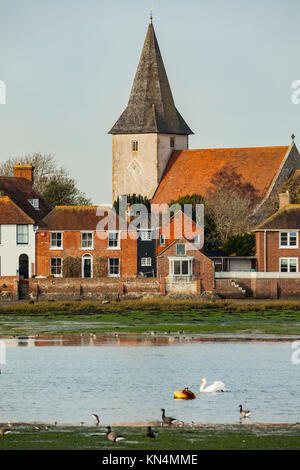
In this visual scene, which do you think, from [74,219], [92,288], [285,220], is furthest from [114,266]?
[285,220]

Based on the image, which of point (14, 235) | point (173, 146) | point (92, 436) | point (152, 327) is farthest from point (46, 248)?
point (92, 436)

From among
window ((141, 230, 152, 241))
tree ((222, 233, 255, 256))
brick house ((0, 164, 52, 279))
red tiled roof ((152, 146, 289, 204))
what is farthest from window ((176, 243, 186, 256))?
red tiled roof ((152, 146, 289, 204))

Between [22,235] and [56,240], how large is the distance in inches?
116

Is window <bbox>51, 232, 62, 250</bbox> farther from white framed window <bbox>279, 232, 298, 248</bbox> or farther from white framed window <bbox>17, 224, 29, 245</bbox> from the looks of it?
white framed window <bbox>279, 232, 298, 248</bbox>

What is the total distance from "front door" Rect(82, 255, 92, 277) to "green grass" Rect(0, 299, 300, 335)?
8015 millimetres

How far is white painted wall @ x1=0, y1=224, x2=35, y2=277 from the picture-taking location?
8381 centimetres

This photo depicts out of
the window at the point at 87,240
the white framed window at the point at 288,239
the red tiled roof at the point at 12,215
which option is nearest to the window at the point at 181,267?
the window at the point at 87,240

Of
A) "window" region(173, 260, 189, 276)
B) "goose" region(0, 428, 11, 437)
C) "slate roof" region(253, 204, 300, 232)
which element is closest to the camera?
"goose" region(0, 428, 11, 437)

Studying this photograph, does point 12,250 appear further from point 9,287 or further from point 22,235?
point 9,287

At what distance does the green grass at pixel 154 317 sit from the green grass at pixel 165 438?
87.9 ft

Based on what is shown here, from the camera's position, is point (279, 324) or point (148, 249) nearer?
point (279, 324)

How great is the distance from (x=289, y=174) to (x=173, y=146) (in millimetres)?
16459
